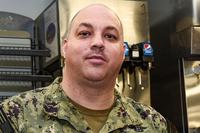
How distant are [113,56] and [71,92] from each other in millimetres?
179

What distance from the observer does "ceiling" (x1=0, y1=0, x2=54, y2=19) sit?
3079mm

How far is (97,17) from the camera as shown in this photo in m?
1.29

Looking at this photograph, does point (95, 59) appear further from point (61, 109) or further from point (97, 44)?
point (61, 109)

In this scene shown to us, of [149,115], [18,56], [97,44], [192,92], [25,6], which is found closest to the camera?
[97,44]

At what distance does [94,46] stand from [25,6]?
6.72 ft

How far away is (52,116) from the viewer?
126 cm

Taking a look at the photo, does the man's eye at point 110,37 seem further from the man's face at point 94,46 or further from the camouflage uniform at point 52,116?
the camouflage uniform at point 52,116

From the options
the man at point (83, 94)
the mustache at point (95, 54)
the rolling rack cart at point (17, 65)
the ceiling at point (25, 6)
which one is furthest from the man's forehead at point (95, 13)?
the ceiling at point (25, 6)

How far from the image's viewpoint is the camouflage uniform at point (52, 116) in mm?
1229

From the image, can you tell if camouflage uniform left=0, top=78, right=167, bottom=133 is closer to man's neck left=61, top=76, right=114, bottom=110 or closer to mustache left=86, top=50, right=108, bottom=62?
man's neck left=61, top=76, right=114, bottom=110

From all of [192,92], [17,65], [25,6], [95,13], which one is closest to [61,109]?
[95,13]

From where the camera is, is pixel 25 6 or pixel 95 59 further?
pixel 25 6

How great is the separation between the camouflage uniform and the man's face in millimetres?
112

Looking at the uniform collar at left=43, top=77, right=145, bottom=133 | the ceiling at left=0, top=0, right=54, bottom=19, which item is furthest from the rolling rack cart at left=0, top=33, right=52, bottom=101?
the uniform collar at left=43, top=77, right=145, bottom=133
